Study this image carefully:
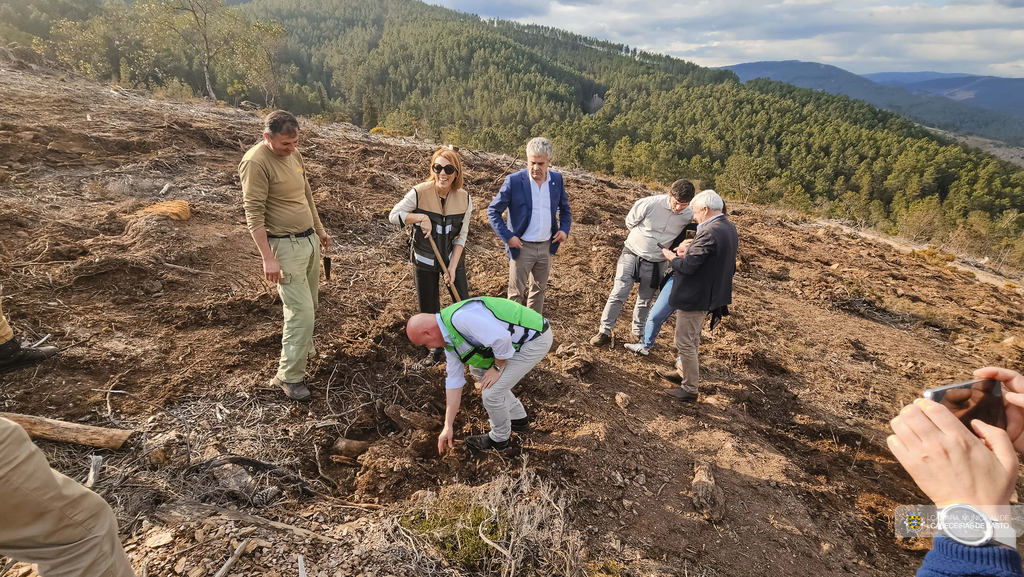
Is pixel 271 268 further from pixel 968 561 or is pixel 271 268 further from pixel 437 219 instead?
pixel 968 561

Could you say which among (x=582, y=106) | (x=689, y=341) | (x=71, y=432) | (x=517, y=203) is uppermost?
(x=582, y=106)

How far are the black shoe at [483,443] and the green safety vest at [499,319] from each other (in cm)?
60

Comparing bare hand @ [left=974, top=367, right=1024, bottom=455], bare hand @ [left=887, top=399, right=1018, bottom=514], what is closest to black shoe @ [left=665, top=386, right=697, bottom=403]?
bare hand @ [left=974, top=367, right=1024, bottom=455]

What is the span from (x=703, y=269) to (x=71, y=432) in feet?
13.9

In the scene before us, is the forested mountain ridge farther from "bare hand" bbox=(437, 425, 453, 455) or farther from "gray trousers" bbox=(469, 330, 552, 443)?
"bare hand" bbox=(437, 425, 453, 455)

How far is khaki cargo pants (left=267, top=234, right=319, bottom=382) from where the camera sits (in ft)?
9.59

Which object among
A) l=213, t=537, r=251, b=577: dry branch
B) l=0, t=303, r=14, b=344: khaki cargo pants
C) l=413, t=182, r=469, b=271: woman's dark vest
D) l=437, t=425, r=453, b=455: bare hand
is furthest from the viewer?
l=413, t=182, r=469, b=271: woman's dark vest

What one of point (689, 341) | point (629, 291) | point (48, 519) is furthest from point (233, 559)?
point (629, 291)

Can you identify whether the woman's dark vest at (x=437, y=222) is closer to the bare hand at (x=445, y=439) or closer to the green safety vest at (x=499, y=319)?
the green safety vest at (x=499, y=319)

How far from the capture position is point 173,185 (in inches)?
250

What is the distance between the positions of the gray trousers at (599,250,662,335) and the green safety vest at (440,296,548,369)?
5.87 feet

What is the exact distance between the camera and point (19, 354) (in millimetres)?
2832

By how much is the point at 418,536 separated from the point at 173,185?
686 centimetres

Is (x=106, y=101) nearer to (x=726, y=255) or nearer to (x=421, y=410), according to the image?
(x=421, y=410)
